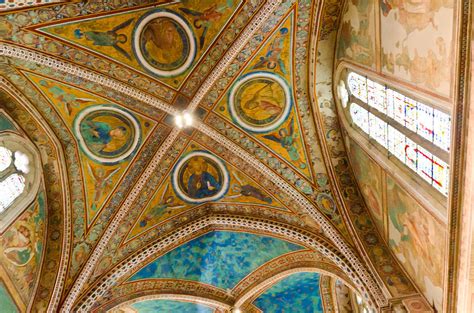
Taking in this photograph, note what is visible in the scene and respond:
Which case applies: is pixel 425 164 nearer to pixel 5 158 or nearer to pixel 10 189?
pixel 10 189

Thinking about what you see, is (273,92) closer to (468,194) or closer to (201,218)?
(201,218)

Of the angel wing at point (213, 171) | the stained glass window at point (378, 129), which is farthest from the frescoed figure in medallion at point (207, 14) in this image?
the stained glass window at point (378, 129)

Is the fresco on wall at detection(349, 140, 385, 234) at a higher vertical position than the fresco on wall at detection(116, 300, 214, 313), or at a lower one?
higher

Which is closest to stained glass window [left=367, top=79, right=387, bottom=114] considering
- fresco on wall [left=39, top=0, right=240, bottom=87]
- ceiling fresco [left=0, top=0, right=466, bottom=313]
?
ceiling fresco [left=0, top=0, right=466, bottom=313]

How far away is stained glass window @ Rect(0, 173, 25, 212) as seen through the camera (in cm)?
911

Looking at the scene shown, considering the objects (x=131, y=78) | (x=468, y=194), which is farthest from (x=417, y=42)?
(x=131, y=78)

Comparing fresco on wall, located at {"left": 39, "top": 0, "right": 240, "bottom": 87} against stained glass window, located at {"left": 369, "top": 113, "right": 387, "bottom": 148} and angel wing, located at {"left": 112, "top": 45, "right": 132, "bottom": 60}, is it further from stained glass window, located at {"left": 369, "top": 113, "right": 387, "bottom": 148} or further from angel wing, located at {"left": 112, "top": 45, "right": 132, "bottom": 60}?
stained glass window, located at {"left": 369, "top": 113, "right": 387, "bottom": 148}

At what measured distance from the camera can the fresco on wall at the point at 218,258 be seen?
12031mm

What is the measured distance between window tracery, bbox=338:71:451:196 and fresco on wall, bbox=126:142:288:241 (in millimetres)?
3977

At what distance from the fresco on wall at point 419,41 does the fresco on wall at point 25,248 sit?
913 cm

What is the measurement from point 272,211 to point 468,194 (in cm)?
654

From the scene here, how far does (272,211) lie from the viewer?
1138 cm

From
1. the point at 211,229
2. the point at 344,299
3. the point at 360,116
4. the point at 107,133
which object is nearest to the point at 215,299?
the point at 211,229

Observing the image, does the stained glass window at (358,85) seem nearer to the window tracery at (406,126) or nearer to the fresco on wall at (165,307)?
the window tracery at (406,126)
